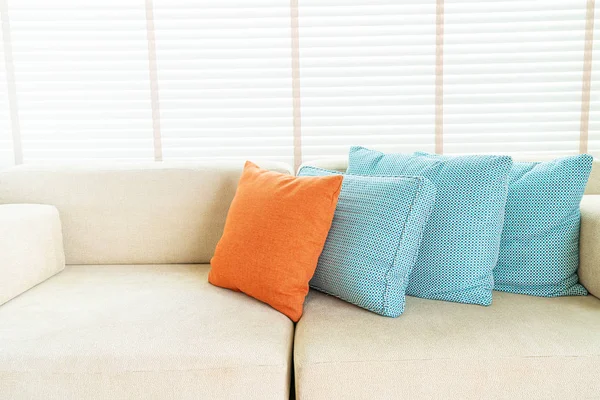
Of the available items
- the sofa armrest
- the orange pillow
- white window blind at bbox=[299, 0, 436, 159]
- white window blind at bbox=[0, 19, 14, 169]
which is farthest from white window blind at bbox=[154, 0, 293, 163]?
the sofa armrest

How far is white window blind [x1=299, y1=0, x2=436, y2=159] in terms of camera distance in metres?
2.16

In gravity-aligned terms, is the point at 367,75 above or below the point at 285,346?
above

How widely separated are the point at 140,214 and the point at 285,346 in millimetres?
875

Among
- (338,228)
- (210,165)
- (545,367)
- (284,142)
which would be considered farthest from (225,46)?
(545,367)

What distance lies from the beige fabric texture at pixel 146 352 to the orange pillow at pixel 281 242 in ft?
0.24

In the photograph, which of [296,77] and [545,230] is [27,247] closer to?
[296,77]

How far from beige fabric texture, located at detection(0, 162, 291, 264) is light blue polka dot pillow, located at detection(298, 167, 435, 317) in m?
0.59

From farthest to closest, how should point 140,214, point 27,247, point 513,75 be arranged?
point 513,75, point 140,214, point 27,247

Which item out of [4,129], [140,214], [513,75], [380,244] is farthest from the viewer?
[4,129]

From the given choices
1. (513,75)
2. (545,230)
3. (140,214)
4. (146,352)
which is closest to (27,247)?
(140,214)

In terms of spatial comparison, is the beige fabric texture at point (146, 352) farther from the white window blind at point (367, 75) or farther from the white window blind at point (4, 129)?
the white window blind at point (4, 129)

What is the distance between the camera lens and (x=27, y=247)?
147 centimetres

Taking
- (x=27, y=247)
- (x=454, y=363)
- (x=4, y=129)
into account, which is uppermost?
(x=4, y=129)

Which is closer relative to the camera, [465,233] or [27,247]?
[465,233]
